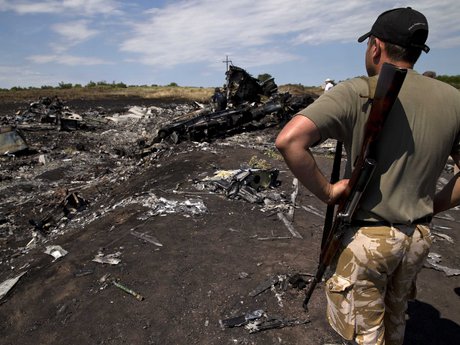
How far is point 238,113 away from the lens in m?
14.7

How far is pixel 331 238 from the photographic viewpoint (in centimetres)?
226

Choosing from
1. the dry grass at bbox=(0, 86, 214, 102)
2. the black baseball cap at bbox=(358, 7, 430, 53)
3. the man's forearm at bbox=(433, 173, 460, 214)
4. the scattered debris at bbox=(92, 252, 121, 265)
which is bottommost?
the scattered debris at bbox=(92, 252, 121, 265)

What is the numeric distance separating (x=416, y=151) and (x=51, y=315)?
441cm

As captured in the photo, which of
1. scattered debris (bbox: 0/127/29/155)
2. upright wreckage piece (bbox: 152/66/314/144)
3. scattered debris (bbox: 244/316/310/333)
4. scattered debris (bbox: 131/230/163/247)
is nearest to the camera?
scattered debris (bbox: 244/316/310/333)

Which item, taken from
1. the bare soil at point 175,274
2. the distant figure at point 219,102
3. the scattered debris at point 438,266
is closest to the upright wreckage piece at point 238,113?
Result: the distant figure at point 219,102

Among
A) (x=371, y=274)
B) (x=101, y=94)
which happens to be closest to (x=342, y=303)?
(x=371, y=274)

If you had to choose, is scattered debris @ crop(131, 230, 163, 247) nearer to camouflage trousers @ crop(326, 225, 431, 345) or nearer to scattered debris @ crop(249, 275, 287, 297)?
scattered debris @ crop(249, 275, 287, 297)

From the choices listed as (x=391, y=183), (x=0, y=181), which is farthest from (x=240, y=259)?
(x=0, y=181)

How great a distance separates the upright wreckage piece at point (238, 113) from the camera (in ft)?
45.6

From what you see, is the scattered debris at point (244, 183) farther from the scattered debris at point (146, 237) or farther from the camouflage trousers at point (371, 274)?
the camouflage trousers at point (371, 274)

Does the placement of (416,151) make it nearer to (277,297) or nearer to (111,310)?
(277,297)

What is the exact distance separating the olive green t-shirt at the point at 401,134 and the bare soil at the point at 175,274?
2216mm

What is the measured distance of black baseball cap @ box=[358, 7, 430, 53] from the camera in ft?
5.96

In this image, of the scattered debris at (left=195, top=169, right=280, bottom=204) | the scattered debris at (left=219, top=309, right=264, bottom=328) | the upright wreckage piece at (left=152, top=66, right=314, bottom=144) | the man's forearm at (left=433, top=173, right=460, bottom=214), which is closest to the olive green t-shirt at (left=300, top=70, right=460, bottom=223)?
the man's forearm at (left=433, top=173, right=460, bottom=214)
